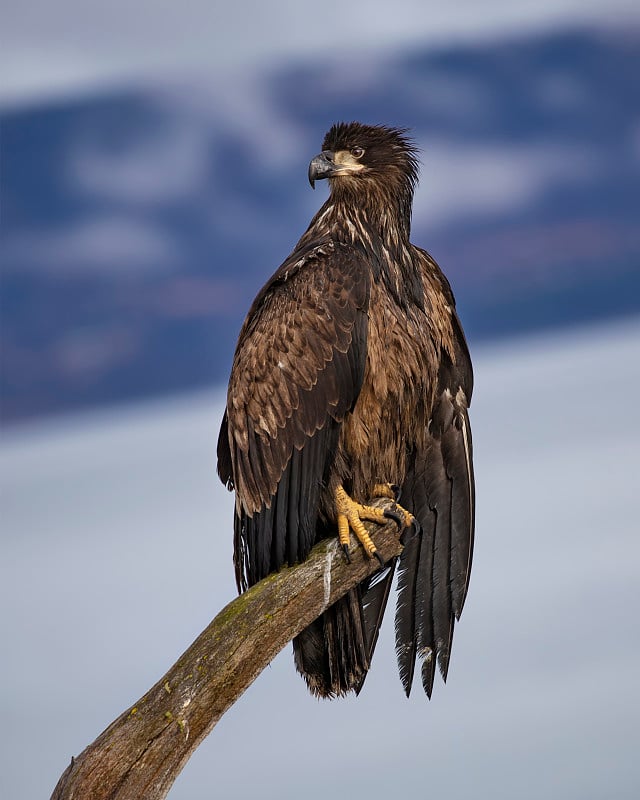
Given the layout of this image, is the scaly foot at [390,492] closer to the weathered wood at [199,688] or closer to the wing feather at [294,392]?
the wing feather at [294,392]

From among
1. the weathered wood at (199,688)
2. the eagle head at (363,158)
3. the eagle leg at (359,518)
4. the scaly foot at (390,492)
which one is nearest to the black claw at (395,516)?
the eagle leg at (359,518)

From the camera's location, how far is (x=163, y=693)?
13.8 feet

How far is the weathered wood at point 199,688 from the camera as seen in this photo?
4078 millimetres

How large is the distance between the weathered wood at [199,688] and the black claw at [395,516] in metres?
0.30

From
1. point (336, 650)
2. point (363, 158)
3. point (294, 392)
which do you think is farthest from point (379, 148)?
point (336, 650)

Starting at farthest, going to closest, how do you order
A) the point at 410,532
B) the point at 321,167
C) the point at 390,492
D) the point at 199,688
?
the point at 410,532
the point at 390,492
the point at 321,167
the point at 199,688

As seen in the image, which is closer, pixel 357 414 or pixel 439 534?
pixel 357 414

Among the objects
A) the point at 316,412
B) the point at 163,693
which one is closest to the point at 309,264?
the point at 316,412

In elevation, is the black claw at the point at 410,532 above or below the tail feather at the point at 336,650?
above

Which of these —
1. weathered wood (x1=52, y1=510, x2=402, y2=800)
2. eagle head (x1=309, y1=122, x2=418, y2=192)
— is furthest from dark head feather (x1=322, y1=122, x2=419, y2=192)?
weathered wood (x1=52, y1=510, x2=402, y2=800)

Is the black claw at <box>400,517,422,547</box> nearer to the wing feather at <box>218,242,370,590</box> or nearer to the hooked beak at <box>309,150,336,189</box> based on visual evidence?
the wing feather at <box>218,242,370,590</box>

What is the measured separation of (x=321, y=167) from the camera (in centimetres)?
484

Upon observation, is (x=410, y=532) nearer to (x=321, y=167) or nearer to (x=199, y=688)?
(x=199, y=688)

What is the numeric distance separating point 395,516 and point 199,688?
111 centimetres
